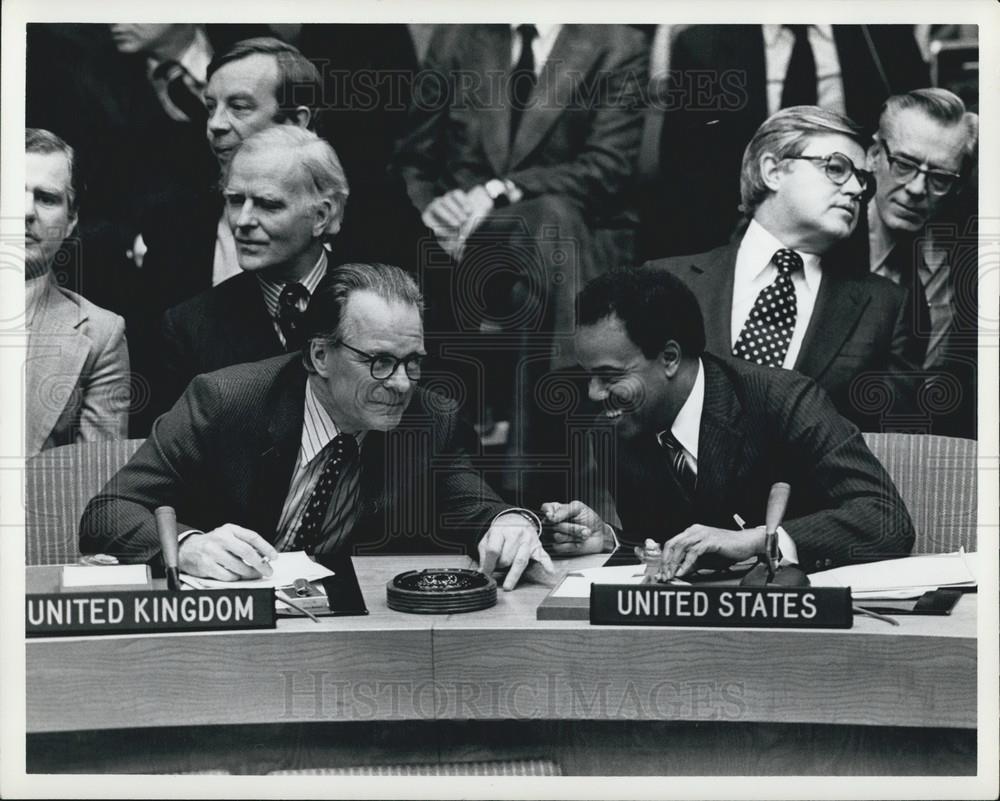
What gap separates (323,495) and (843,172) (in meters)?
1.88

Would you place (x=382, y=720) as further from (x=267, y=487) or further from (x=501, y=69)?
(x=501, y=69)

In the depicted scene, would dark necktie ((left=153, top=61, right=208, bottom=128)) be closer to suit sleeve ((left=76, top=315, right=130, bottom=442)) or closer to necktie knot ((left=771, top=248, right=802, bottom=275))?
suit sleeve ((left=76, top=315, right=130, bottom=442))

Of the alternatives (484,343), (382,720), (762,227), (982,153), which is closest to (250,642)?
(382,720)

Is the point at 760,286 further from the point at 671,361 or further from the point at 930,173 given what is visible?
the point at 930,173

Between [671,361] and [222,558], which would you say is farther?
[671,361]

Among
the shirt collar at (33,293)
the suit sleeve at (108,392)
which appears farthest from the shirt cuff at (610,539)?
the shirt collar at (33,293)

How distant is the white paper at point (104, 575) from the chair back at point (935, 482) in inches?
87.8

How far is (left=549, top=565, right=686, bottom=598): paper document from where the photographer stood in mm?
3806

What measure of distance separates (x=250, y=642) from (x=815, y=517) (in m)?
1.72

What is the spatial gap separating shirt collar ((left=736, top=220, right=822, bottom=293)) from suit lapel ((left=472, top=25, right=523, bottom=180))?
77cm

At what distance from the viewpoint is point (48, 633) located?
374 cm

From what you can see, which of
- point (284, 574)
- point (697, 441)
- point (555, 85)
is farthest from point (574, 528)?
point (555, 85)

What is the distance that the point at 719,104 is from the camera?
397 centimetres

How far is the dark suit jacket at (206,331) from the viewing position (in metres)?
4.04
